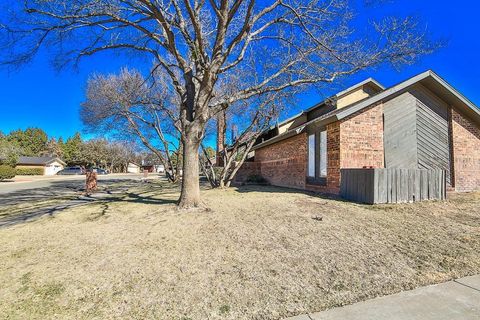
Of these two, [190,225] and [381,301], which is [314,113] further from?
[381,301]

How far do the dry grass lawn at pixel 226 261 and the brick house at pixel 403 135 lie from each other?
3515mm

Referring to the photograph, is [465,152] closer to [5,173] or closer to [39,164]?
[5,173]

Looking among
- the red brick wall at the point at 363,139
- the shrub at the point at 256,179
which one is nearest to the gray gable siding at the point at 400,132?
the red brick wall at the point at 363,139

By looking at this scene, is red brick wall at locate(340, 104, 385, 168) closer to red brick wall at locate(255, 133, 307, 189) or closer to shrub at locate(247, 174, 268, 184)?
red brick wall at locate(255, 133, 307, 189)

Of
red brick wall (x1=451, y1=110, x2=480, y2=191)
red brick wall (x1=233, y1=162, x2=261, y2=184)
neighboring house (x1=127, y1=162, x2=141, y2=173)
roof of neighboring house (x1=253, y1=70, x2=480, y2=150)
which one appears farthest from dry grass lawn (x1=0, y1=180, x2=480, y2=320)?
neighboring house (x1=127, y1=162, x2=141, y2=173)

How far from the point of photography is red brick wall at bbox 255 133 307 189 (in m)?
13.1

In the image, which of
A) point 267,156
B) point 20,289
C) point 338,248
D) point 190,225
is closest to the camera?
point 20,289

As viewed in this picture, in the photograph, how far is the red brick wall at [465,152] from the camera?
10977mm

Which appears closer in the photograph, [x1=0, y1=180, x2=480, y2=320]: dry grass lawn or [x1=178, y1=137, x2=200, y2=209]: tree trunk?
[x1=0, y1=180, x2=480, y2=320]: dry grass lawn

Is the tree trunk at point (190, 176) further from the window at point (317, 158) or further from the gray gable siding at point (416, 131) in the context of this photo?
the gray gable siding at point (416, 131)

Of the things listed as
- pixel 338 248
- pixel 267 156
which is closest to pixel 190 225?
pixel 338 248

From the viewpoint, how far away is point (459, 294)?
312 cm

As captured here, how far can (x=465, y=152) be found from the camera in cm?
1122

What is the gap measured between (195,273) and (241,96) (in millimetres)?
6216
